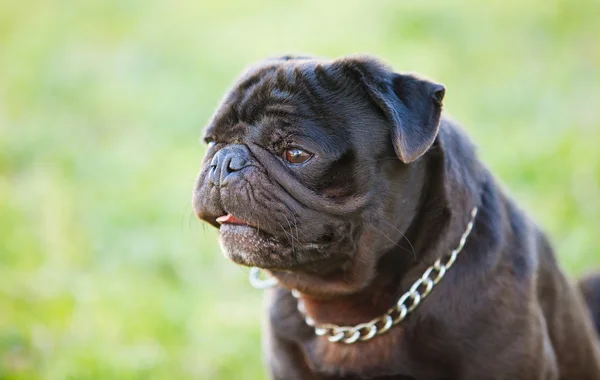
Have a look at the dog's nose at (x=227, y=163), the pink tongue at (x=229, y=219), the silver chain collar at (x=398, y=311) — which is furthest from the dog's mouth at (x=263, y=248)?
the silver chain collar at (x=398, y=311)

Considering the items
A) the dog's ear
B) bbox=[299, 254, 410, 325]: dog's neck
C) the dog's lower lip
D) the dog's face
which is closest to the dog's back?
bbox=[299, 254, 410, 325]: dog's neck

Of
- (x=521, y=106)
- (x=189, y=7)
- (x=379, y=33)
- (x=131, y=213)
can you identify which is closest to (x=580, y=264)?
(x=521, y=106)

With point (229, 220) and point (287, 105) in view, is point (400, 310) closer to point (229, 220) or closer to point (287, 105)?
point (229, 220)

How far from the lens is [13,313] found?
5.53m

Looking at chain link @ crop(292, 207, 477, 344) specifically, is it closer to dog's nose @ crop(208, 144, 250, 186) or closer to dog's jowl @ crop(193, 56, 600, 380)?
dog's jowl @ crop(193, 56, 600, 380)

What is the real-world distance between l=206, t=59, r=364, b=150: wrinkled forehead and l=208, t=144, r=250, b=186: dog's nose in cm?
8

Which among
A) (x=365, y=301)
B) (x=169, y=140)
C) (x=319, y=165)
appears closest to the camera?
(x=319, y=165)

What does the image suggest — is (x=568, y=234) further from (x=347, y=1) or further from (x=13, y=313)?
(x=347, y=1)

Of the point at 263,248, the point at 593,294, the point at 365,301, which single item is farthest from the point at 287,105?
the point at 593,294

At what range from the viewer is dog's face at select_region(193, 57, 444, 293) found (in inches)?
135

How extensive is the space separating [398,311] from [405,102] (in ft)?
3.23

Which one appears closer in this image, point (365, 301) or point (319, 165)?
point (319, 165)

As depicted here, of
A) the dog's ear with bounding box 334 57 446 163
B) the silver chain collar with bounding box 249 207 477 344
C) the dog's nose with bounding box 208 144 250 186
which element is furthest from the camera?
the silver chain collar with bounding box 249 207 477 344

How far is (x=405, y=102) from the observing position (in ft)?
11.4
